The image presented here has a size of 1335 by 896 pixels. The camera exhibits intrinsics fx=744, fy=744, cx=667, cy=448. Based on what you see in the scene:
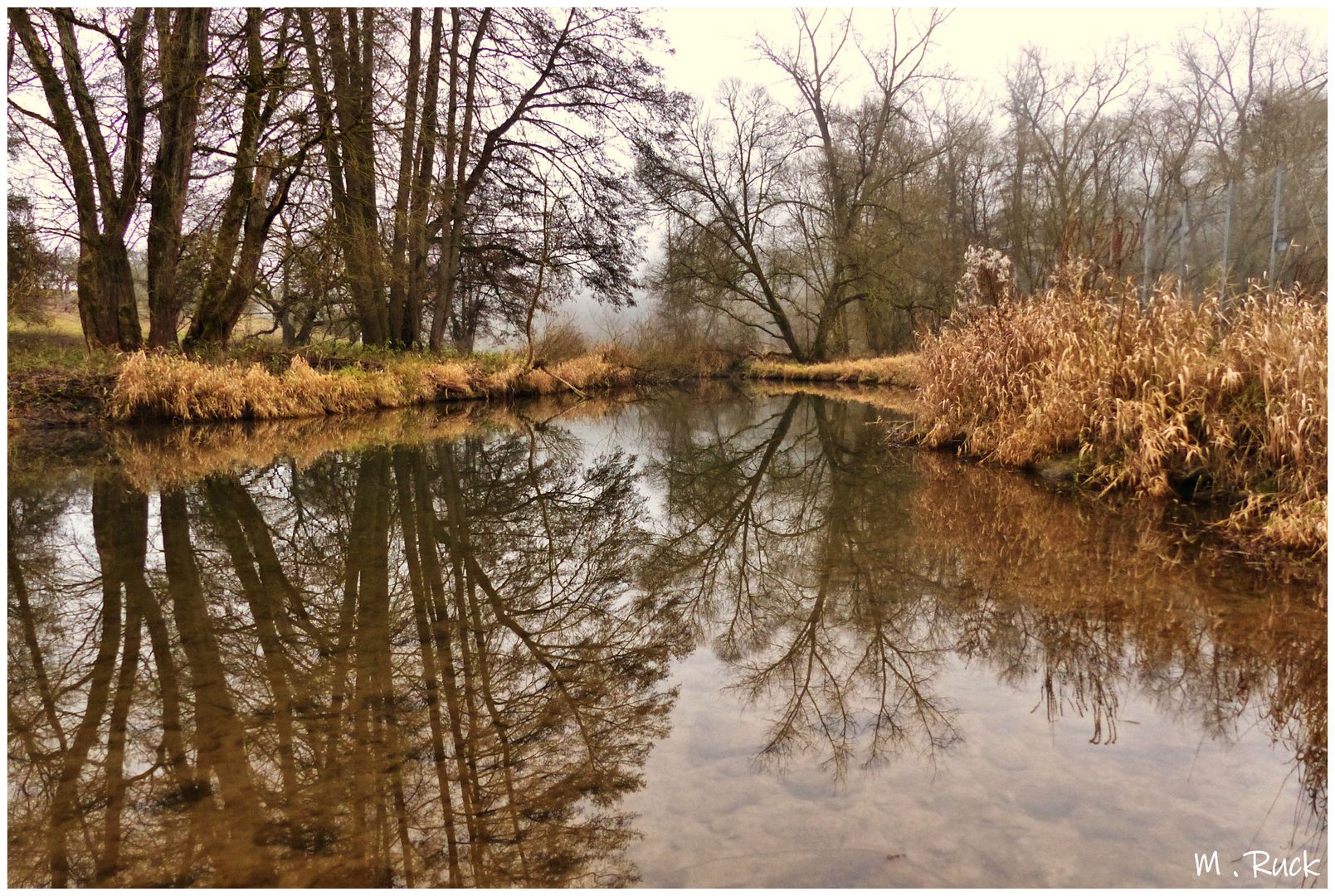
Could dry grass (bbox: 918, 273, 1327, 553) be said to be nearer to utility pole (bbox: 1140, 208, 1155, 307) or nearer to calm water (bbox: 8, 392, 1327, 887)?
calm water (bbox: 8, 392, 1327, 887)

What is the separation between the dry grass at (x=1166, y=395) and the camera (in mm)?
3832

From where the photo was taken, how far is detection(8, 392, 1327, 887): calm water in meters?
1.59

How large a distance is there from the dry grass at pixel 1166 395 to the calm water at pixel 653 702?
1.80ft

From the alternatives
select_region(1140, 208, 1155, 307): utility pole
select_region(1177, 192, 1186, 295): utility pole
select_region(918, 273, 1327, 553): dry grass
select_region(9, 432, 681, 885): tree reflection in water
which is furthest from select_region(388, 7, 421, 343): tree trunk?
select_region(1177, 192, 1186, 295): utility pole

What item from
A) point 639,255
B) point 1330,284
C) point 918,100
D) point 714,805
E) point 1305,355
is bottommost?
point 714,805

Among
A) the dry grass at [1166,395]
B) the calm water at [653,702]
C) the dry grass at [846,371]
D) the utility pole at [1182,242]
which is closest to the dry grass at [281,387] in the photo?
the calm water at [653,702]

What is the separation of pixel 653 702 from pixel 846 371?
2118cm

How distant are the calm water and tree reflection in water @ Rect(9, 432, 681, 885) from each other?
0.04 feet

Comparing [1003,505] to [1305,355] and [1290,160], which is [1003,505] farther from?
[1290,160]

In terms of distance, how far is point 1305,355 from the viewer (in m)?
3.83

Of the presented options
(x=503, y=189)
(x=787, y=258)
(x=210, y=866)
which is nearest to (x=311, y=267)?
(x=503, y=189)

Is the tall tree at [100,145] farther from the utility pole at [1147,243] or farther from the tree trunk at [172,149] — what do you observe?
the utility pole at [1147,243]

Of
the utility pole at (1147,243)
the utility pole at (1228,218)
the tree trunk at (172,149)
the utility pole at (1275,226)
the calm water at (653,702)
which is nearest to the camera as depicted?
the calm water at (653,702)

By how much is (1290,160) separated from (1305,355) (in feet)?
59.7
